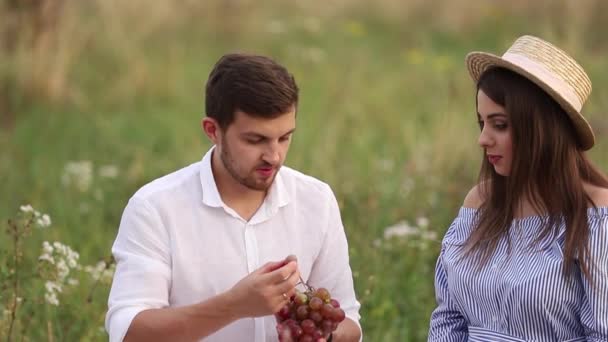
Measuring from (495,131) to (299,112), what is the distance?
16.7 ft

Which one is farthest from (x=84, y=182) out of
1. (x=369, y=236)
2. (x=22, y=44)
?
(x=22, y=44)

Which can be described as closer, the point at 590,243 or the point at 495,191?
the point at 590,243

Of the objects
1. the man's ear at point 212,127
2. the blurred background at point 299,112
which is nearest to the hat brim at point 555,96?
the man's ear at point 212,127

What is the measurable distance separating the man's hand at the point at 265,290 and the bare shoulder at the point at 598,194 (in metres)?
0.89

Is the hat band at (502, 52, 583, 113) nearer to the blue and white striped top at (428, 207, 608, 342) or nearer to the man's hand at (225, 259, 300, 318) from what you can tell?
the blue and white striped top at (428, 207, 608, 342)

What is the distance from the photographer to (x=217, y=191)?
344cm

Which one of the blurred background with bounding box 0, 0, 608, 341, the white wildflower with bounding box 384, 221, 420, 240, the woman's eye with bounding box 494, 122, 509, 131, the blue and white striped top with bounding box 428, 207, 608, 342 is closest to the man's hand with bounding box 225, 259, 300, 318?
the blue and white striped top with bounding box 428, 207, 608, 342

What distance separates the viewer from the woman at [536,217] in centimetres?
319

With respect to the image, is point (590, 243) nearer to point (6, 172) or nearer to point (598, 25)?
point (6, 172)

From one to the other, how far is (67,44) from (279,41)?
7.99 feet

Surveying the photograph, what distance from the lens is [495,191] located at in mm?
3479

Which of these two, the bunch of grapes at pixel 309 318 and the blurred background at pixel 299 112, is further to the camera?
the blurred background at pixel 299 112

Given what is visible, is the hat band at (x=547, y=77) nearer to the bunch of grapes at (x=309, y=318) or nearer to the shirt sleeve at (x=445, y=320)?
the shirt sleeve at (x=445, y=320)

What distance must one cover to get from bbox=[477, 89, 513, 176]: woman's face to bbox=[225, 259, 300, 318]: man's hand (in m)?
0.69
